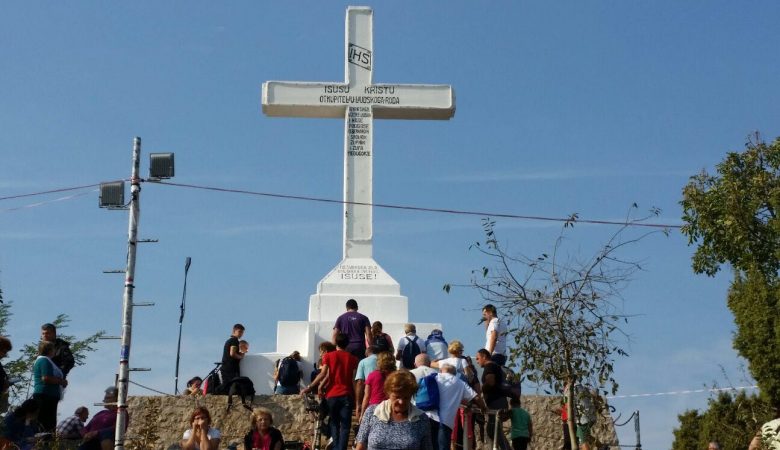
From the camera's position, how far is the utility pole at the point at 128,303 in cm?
1154

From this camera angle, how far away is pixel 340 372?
43.4 feet

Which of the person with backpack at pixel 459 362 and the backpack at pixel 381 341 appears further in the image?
the backpack at pixel 381 341

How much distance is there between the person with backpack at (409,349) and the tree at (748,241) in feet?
34.9

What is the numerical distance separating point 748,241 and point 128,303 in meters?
17.6

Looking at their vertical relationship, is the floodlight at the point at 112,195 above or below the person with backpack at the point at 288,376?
above

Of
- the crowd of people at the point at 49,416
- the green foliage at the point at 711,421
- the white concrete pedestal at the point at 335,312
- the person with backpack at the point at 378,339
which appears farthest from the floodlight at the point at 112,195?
the green foliage at the point at 711,421

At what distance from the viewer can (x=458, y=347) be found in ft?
43.8

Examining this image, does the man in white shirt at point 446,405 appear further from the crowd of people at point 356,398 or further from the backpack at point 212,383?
the backpack at point 212,383

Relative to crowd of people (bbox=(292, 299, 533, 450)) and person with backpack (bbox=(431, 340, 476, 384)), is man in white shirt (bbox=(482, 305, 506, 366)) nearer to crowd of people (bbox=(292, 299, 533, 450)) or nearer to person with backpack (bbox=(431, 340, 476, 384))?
crowd of people (bbox=(292, 299, 533, 450))

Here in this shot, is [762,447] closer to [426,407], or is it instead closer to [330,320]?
[426,407]

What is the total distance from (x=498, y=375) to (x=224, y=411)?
3.65m

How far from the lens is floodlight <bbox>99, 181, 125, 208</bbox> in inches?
498

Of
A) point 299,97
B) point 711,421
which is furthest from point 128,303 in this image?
point 711,421

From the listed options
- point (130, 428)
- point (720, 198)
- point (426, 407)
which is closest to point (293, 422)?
point (130, 428)
